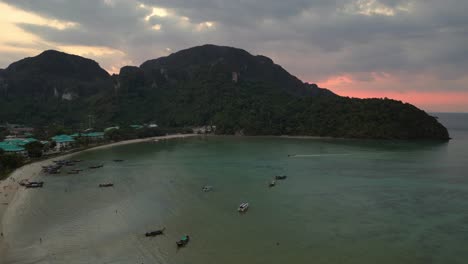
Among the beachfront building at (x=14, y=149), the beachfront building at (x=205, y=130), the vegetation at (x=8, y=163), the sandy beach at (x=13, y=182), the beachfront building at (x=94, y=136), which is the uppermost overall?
the beachfront building at (x=205, y=130)

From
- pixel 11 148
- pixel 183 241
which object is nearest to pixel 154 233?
pixel 183 241

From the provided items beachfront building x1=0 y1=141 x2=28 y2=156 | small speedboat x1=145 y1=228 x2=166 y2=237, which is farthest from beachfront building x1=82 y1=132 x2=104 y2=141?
small speedboat x1=145 y1=228 x2=166 y2=237

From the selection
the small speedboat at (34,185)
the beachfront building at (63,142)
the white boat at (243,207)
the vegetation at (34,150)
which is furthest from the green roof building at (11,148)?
the white boat at (243,207)

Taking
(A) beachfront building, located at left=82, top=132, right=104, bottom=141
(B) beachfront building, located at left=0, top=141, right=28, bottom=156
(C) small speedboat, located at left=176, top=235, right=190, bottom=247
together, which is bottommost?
(C) small speedboat, located at left=176, top=235, right=190, bottom=247

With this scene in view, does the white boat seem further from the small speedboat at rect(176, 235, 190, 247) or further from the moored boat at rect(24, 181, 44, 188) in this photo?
the moored boat at rect(24, 181, 44, 188)

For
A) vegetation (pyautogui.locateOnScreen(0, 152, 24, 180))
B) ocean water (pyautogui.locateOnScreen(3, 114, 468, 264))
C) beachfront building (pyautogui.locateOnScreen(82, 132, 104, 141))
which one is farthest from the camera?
beachfront building (pyautogui.locateOnScreen(82, 132, 104, 141))

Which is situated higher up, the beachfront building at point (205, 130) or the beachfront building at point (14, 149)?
the beachfront building at point (205, 130)

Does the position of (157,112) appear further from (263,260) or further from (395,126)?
(263,260)

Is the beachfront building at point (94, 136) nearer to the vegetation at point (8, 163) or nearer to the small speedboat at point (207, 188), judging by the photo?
the vegetation at point (8, 163)
